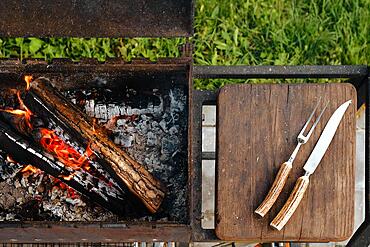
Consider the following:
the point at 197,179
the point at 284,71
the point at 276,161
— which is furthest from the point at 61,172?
the point at 284,71

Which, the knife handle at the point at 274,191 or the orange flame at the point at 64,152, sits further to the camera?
the orange flame at the point at 64,152

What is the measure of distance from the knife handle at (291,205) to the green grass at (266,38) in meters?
1.25

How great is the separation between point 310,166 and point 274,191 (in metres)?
0.16

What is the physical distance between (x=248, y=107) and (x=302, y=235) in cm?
51

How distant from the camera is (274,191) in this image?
2381mm

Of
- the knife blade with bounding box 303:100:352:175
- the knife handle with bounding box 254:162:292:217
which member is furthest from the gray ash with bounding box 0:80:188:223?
the knife blade with bounding box 303:100:352:175

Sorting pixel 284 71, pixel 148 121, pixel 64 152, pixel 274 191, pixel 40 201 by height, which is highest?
pixel 284 71

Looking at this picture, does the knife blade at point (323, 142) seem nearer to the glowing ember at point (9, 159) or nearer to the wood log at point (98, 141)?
the wood log at point (98, 141)

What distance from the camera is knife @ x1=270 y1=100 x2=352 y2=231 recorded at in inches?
93.7

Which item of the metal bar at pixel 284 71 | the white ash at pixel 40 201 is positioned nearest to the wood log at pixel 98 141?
the white ash at pixel 40 201

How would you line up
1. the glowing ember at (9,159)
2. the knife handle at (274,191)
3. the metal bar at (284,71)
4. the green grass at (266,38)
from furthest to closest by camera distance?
the green grass at (266,38), the glowing ember at (9,159), the metal bar at (284,71), the knife handle at (274,191)

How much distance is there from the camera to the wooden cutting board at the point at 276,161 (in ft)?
8.02

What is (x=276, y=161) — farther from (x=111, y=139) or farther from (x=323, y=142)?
(x=111, y=139)

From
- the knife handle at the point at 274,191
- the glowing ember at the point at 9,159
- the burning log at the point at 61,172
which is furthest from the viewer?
the glowing ember at the point at 9,159
